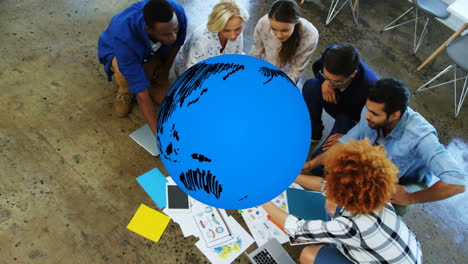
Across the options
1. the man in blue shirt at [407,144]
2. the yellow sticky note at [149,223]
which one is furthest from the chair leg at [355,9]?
the yellow sticky note at [149,223]

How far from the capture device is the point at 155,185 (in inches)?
108

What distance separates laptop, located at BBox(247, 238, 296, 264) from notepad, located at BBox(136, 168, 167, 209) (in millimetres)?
814

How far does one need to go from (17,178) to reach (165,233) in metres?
1.31

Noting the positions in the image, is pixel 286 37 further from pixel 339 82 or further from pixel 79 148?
pixel 79 148

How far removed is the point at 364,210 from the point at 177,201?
1.44 m

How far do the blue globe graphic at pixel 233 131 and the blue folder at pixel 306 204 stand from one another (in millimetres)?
1204

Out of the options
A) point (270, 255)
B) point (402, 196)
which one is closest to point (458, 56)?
point (402, 196)

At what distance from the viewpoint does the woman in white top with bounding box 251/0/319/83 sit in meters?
2.47

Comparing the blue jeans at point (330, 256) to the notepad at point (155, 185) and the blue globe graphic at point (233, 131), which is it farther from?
the notepad at point (155, 185)

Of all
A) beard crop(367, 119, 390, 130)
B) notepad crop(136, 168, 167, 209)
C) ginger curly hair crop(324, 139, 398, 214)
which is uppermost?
ginger curly hair crop(324, 139, 398, 214)

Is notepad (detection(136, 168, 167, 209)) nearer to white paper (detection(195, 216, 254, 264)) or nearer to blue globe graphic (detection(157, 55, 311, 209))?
white paper (detection(195, 216, 254, 264))

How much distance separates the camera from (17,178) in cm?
273

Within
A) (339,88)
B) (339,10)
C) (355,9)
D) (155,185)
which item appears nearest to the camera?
(339,88)

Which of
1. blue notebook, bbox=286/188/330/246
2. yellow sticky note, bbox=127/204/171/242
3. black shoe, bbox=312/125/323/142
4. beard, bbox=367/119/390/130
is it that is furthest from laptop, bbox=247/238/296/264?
black shoe, bbox=312/125/323/142
